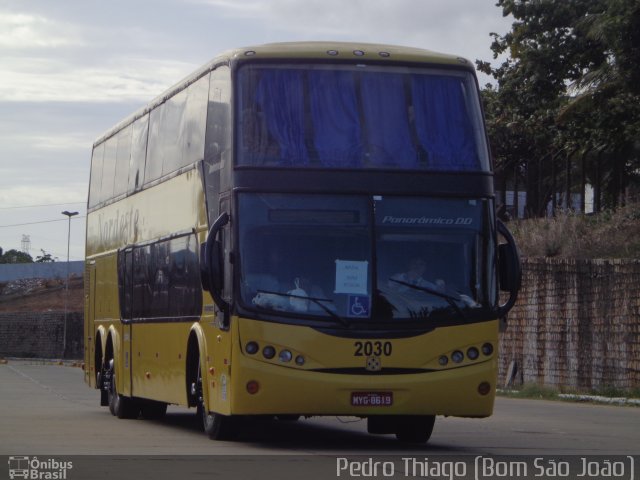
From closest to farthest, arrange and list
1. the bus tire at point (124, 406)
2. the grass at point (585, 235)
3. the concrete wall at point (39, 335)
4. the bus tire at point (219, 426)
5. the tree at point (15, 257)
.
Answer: the bus tire at point (219, 426) < the bus tire at point (124, 406) < the grass at point (585, 235) < the concrete wall at point (39, 335) < the tree at point (15, 257)

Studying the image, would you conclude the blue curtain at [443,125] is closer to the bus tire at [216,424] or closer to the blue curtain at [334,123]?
Answer: the blue curtain at [334,123]

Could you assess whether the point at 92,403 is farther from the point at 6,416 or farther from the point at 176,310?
the point at 176,310

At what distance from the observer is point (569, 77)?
39562 millimetres

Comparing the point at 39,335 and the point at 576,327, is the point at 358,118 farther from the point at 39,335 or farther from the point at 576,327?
the point at 39,335

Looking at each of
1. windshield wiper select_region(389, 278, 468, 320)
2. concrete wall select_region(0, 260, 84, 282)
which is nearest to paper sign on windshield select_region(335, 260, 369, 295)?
windshield wiper select_region(389, 278, 468, 320)

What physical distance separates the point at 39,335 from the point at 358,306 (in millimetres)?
82521

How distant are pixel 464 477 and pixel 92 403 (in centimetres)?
1679

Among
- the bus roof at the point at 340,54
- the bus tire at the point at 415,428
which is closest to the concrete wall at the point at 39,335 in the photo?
the bus tire at the point at 415,428

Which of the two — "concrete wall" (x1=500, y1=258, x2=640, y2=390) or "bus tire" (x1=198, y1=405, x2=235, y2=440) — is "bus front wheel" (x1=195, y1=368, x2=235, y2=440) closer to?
"bus tire" (x1=198, y1=405, x2=235, y2=440)

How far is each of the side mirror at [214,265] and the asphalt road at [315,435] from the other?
5.19 ft

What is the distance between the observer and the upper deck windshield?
15.1 meters

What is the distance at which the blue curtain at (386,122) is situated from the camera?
50.1ft

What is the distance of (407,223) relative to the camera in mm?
15117

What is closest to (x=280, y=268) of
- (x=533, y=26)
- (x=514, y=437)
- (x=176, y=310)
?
(x=176, y=310)
